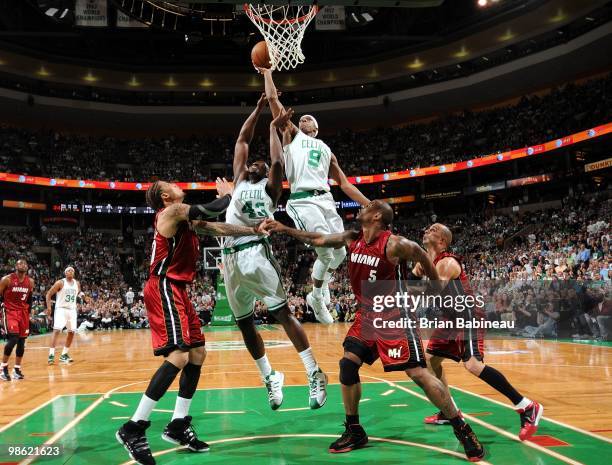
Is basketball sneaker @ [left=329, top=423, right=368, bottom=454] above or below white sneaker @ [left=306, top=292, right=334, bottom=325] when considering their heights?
below

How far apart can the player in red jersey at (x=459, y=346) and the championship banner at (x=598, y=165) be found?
22005 millimetres

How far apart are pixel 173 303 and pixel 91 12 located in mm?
25252

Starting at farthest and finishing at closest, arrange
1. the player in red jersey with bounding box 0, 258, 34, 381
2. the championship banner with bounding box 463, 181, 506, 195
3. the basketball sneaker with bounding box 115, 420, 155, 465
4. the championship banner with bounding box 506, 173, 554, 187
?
the championship banner with bounding box 463, 181, 506, 195
the championship banner with bounding box 506, 173, 554, 187
the player in red jersey with bounding box 0, 258, 34, 381
the basketball sneaker with bounding box 115, 420, 155, 465

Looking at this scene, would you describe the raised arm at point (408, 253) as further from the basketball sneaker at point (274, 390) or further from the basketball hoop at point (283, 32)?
the basketball hoop at point (283, 32)

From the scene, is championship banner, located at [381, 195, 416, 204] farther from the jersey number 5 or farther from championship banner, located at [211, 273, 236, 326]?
the jersey number 5

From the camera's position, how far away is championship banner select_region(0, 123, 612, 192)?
84.8ft

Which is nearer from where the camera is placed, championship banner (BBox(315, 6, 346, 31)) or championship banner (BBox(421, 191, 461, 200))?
championship banner (BBox(315, 6, 346, 31))

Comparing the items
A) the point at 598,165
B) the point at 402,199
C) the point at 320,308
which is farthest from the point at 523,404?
the point at 402,199

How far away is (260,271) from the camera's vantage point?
216 inches

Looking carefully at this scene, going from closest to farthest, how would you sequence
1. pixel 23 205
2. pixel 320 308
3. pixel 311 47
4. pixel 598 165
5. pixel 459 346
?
pixel 459 346
pixel 320 308
pixel 598 165
pixel 23 205
pixel 311 47

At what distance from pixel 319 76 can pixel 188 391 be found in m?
32.0

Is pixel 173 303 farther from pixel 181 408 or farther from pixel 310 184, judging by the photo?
pixel 310 184

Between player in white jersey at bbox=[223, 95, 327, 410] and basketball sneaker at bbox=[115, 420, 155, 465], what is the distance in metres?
1.47

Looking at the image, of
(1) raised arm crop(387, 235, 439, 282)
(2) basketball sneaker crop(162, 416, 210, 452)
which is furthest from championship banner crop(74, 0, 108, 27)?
(1) raised arm crop(387, 235, 439, 282)
